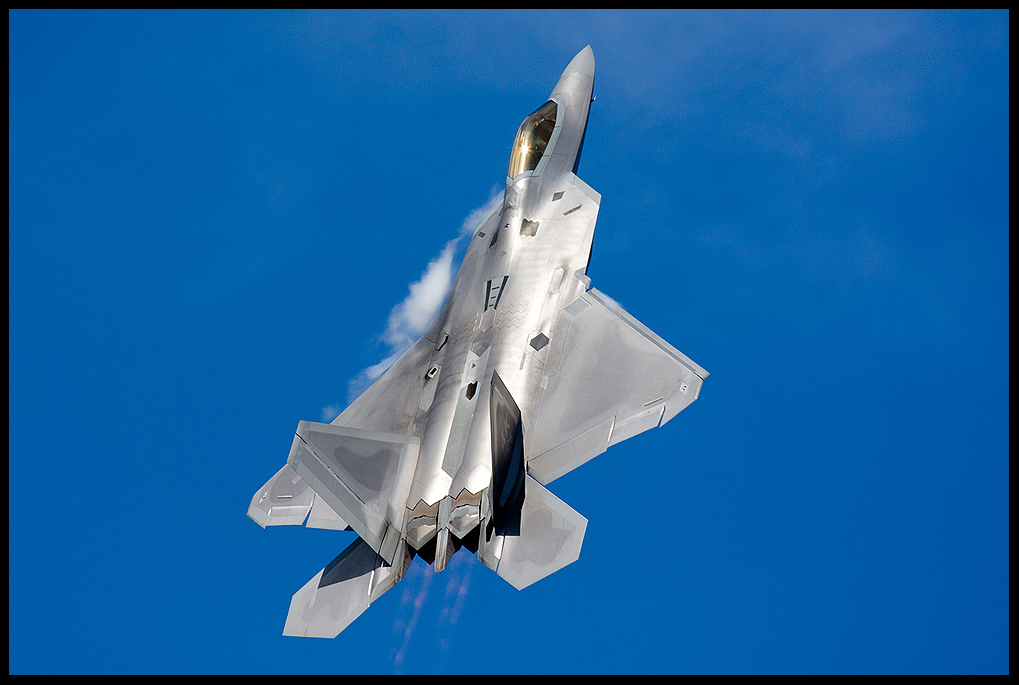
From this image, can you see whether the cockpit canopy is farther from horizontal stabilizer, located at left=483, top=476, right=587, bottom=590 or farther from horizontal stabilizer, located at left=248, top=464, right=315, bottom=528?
horizontal stabilizer, located at left=483, top=476, right=587, bottom=590

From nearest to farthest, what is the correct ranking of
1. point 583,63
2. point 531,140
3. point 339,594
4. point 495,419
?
point 495,419 → point 339,594 → point 531,140 → point 583,63

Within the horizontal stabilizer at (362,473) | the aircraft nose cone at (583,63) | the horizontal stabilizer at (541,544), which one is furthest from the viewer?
the aircraft nose cone at (583,63)

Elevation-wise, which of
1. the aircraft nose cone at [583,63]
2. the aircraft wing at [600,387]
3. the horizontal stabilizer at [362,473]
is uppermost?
the aircraft nose cone at [583,63]

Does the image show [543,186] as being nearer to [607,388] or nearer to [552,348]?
[552,348]

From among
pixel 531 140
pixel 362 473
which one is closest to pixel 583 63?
pixel 531 140

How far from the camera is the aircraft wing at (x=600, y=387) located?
10117 mm

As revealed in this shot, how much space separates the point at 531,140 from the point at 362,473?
6.86 m

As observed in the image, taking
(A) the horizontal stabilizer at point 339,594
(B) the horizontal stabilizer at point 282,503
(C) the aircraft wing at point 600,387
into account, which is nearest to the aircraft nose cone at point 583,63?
(C) the aircraft wing at point 600,387

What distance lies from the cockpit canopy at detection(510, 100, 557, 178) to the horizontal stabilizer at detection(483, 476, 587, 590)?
6.14 metres

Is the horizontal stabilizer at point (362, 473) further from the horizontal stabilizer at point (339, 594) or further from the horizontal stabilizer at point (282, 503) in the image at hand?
the horizontal stabilizer at point (282, 503)

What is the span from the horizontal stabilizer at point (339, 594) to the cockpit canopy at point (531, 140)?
21.4 feet

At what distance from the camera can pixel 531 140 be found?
13516mm

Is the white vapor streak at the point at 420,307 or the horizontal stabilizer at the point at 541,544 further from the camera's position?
the white vapor streak at the point at 420,307

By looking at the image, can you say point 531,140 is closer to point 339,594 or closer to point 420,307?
point 420,307
